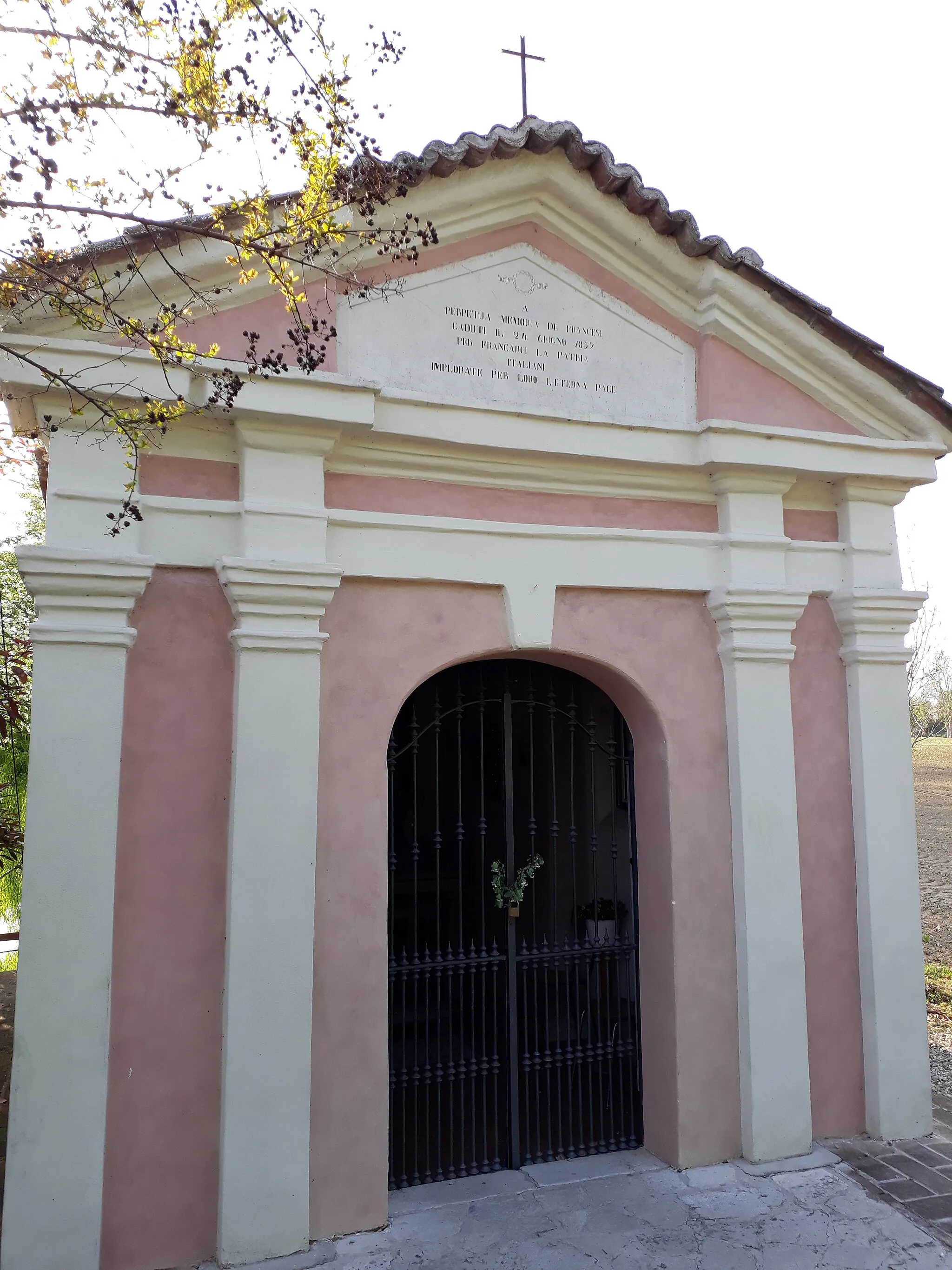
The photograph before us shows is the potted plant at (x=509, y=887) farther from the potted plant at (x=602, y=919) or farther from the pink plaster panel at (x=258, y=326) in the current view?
the pink plaster panel at (x=258, y=326)

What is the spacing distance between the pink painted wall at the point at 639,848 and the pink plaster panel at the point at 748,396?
1.12 m

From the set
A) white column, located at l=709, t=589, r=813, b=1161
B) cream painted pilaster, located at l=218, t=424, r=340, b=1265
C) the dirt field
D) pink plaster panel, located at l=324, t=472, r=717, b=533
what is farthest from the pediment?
the dirt field

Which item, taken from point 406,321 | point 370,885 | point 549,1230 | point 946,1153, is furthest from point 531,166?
point 946,1153

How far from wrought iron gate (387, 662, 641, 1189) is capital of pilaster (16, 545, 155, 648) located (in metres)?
1.45

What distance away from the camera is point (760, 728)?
5.12 metres

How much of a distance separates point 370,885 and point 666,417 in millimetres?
2966

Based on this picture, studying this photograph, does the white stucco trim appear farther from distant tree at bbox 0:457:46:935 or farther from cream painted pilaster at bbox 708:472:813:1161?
distant tree at bbox 0:457:46:935

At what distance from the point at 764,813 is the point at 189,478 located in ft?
11.2

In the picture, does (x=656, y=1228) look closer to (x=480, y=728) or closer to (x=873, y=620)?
(x=480, y=728)

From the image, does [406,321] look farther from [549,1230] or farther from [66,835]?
[549,1230]

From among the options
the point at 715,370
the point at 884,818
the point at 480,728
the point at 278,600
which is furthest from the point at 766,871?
the point at 278,600

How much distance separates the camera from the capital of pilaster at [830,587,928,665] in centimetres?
535

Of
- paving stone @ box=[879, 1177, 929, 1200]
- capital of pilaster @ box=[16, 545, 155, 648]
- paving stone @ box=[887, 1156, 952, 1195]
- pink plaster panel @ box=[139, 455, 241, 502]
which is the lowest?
paving stone @ box=[879, 1177, 929, 1200]

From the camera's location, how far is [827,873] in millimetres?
5266
